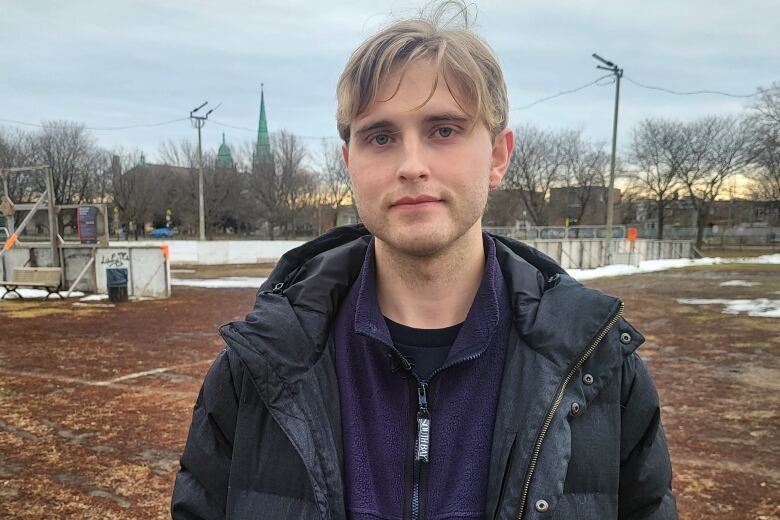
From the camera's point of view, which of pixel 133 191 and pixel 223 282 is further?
pixel 133 191

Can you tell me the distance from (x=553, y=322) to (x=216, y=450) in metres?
1.05

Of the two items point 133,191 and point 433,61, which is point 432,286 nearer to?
point 433,61

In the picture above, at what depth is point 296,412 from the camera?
59.2 inches

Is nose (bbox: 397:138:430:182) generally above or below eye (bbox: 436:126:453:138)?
below

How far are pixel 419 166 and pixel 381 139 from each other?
169 millimetres

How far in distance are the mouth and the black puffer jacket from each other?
0.40 m

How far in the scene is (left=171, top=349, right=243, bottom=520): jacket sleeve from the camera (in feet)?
5.34

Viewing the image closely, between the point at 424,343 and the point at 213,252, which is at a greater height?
the point at 424,343

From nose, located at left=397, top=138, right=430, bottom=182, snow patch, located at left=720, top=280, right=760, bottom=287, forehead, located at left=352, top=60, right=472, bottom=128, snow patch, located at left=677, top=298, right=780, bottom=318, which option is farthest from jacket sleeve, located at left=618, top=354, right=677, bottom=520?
snow patch, located at left=720, top=280, right=760, bottom=287

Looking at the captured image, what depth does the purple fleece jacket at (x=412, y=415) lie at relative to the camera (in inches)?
56.1

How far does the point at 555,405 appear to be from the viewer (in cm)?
145

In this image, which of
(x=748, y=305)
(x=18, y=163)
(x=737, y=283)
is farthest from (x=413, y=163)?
(x=18, y=163)

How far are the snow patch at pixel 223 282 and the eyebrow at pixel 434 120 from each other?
57.2 ft

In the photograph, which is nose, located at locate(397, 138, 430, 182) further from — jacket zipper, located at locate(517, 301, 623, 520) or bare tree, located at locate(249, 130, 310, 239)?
bare tree, located at locate(249, 130, 310, 239)
